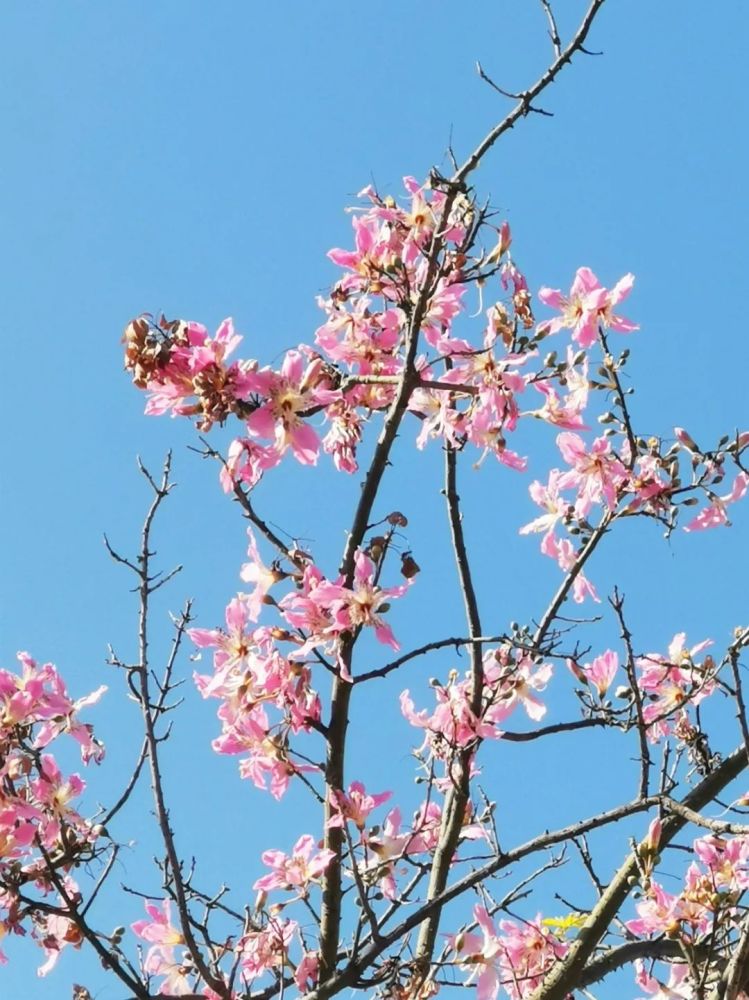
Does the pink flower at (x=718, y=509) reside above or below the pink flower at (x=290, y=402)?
above

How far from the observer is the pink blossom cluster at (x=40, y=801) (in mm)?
2631

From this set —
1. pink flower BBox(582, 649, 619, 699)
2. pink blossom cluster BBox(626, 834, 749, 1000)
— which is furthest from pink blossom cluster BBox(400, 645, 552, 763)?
pink blossom cluster BBox(626, 834, 749, 1000)

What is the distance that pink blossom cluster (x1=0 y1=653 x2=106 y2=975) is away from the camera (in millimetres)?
2631

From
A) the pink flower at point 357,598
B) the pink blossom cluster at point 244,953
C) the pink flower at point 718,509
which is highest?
the pink flower at point 718,509

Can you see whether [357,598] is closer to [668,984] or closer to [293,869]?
[293,869]

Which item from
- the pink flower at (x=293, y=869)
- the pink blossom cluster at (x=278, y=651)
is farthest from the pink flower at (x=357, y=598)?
the pink flower at (x=293, y=869)

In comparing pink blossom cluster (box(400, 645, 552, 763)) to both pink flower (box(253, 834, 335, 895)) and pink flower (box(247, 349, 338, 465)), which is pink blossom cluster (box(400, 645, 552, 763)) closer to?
pink flower (box(253, 834, 335, 895))

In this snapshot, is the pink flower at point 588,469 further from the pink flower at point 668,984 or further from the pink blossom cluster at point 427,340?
the pink flower at point 668,984

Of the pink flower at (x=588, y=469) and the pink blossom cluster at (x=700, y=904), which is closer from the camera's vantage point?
the pink blossom cluster at (x=700, y=904)

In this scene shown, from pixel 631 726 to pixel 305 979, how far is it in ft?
3.10

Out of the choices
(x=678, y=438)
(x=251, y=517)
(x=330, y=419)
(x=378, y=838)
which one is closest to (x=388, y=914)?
(x=378, y=838)

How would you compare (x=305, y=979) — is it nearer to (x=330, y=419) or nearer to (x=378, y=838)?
(x=378, y=838)

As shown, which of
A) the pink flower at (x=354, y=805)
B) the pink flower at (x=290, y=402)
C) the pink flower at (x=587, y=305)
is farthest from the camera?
the pink flower at (x=587, y=305)

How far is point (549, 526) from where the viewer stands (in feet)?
10.7
